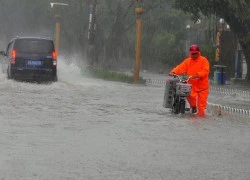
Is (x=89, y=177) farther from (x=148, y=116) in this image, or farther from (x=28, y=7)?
(x=28, y=7)

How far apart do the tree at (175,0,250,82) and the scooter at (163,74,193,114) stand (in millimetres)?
15644

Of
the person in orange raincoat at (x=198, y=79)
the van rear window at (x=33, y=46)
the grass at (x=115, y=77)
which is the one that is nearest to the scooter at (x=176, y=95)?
the person in orange raincoat at (x=198, y=79)

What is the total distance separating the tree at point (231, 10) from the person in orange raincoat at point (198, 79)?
50.4ft

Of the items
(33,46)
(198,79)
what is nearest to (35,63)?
(33,46)

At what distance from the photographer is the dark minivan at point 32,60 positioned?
27.7 m

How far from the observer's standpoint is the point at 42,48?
1115 inches

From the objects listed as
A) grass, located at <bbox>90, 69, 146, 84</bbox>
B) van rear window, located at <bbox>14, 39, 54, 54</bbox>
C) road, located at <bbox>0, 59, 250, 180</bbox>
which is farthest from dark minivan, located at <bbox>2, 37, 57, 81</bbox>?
road, located at <bbox>0, 59, 250, 180</bbox>

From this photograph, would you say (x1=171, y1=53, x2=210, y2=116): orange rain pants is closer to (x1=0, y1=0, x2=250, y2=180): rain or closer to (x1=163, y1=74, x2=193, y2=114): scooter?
(x1=163, y1=74, x2=193, y2=114): scooter

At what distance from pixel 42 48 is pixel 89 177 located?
19596mm

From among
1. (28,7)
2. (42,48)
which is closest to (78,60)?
(28,7)

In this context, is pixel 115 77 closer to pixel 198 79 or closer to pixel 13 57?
pixel 13 57

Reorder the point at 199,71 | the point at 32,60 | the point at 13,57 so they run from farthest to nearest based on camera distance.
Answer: the point at 32,60 < the point at 13,57 < the point at 199,71

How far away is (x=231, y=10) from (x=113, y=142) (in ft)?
75.1

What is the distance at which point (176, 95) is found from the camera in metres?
17.7
